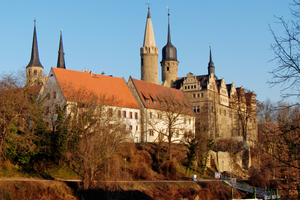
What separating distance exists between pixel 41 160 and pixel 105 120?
22.1 feet

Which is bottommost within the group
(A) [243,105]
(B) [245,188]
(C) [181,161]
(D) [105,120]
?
(B) [245,188]

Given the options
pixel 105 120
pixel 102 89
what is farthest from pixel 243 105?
pixel 105 120

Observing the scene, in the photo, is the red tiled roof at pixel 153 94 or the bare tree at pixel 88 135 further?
the red tiled roof at pixel 153 94

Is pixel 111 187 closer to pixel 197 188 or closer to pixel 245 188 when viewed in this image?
pixel 197 188

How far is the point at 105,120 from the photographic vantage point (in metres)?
34.3

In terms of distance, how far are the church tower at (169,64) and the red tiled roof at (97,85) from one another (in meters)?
25.2

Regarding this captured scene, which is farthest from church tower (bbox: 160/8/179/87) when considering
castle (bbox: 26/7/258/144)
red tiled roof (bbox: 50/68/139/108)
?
red tiled roof (bbox: 50/68/139/108)

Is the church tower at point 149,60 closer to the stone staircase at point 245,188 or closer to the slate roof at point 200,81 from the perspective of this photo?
the slate roof at point 200,81

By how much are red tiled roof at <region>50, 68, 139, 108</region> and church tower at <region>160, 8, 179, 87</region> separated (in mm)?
25176

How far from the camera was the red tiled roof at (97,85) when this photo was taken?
144 ft

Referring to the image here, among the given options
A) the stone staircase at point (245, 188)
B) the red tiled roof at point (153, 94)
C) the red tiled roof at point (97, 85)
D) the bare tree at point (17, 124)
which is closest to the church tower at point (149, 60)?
the red tiled roof at point (153, 94)

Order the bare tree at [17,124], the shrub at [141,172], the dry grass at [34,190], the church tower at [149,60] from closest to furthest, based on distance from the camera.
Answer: the dry grass at [34,190] < the bare tree at [17,124] < the shrub at [141,172] < the church tower at [149,60]

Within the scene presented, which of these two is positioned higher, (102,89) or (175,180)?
(102,89)

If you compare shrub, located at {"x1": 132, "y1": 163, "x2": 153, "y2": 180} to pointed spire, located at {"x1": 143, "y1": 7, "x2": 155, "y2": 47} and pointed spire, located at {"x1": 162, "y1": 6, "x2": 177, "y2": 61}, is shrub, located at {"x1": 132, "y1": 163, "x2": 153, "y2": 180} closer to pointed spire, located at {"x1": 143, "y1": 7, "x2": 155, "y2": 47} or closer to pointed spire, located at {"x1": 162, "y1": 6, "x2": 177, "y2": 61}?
pointed spire, located at {"x1": 143, "y1": 7, "x2": 155, "y2": 47}
